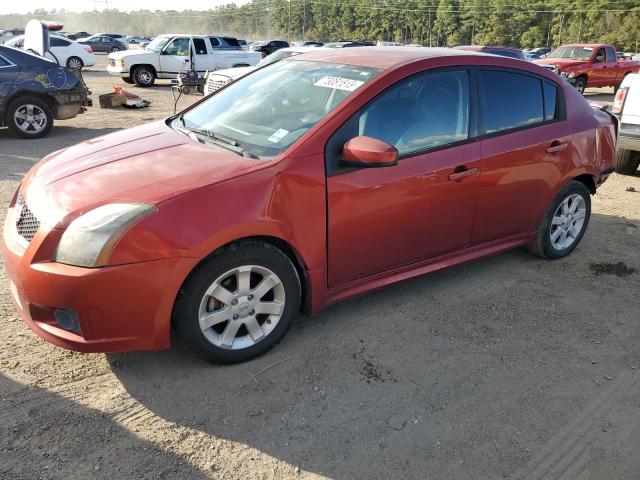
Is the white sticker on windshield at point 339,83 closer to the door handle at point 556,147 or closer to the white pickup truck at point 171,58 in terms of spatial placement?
the door handle at point 556,147

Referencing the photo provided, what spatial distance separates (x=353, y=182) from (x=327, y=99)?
590 millimetres

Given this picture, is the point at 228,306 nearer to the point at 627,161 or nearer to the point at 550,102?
the point at 550,102

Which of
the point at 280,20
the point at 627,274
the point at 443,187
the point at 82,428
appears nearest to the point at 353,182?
the point at 443,187

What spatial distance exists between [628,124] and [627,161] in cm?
64

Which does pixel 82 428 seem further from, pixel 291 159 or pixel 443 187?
pixel 443 187

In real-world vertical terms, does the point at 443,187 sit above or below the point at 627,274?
above

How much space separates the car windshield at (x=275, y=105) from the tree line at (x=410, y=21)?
73095 millimetres

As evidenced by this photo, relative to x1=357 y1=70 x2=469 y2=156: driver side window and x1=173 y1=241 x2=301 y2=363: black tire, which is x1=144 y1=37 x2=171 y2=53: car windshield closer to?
x1=357 y1=70 x2=469 y2=156: driver side window

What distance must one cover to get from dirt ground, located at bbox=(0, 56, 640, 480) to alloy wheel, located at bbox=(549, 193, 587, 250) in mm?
782

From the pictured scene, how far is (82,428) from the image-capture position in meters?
2.62

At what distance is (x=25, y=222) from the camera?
2.97m

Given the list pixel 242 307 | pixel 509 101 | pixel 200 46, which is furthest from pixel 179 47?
pixel 242 307

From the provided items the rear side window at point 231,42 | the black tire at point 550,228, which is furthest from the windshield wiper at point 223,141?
the rear side window at point 231,42

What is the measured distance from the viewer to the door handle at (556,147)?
4.33 metres
